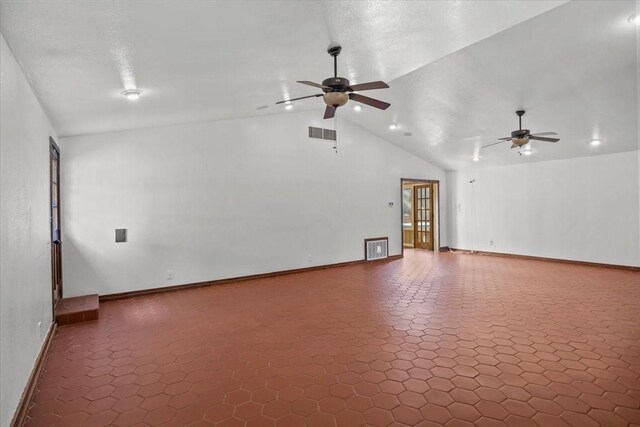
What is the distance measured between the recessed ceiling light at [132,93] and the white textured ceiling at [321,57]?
0.11 metres

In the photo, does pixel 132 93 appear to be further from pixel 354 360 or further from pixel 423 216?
pixel 423 216

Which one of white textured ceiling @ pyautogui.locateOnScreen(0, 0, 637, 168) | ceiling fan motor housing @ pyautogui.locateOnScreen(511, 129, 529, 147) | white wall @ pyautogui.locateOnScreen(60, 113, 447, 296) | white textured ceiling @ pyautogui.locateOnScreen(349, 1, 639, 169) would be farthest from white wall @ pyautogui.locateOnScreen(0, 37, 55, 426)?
ceiling fan motor housing @ pyautogui.locateOnScreen(511, 129, 529, 147)

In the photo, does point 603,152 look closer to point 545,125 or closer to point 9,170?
point 545,125

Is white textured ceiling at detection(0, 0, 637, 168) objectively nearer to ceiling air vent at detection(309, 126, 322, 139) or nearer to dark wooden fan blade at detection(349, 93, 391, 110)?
dark wooden fan blade at detection(349, 93, 391, 110)

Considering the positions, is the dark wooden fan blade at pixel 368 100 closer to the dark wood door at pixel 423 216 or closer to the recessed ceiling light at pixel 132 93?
the recessed ceiling light at pixel 132 93

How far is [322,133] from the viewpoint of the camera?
24.5 ft

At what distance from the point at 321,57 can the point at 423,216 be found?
7899 mm

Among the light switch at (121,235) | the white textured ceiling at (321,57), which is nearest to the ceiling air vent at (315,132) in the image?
the white textured ceiling at (321,57)

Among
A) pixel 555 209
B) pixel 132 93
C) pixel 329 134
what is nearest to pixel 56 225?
pixel 132 93

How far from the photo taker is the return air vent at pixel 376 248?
8188 mm

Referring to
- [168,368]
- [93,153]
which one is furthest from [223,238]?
[168,368]

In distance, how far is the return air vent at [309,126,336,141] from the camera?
7328 mm

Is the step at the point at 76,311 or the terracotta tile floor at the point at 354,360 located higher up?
the step at the point at 76,311

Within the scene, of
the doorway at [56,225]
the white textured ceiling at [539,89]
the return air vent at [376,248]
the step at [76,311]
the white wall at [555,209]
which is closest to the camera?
the white textured ceiling at [539,89]
